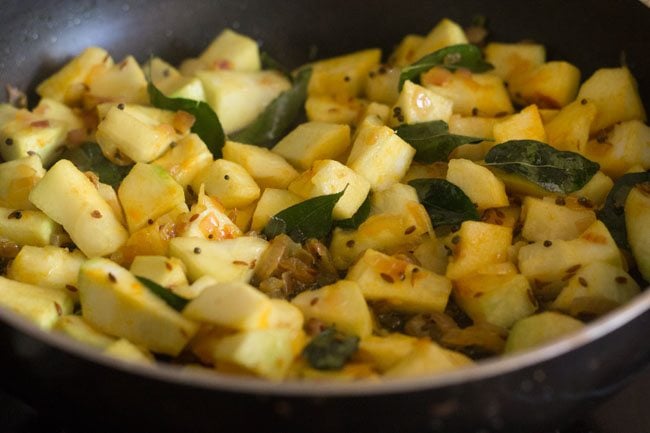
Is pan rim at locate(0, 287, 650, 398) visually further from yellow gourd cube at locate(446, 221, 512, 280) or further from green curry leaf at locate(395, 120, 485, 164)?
green curry leaf at locate(395, 120, 485, 164)

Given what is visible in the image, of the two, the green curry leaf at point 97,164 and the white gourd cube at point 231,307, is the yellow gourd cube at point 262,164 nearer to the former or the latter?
the green curry leaf at point 97,164

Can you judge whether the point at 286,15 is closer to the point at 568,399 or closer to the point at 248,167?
the point at 248,167

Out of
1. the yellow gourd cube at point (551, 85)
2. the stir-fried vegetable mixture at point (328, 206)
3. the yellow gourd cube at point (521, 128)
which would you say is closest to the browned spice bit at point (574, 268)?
the stir-fried vegetable mixture at point (328, 206)

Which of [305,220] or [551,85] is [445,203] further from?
[551,85]

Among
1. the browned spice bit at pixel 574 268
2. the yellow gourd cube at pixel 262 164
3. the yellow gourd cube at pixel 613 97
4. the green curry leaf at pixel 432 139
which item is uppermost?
the yellow gourd cube at pixel 613 97

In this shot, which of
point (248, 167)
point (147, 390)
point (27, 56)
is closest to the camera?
point (147, 390)

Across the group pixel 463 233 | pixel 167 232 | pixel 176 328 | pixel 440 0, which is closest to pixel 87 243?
pixel 167 232

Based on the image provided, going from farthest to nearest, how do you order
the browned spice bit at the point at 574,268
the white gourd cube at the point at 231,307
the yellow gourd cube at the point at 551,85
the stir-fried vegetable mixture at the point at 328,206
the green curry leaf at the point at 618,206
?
the yellow gourd cube at the point at 551,85
the green curry leaf at the point at 618,206
the browned spice bit at the point at 574,268
the stir-fried vegetable mixture at the point at 328,206
the white gourd cube at the point at 231,307

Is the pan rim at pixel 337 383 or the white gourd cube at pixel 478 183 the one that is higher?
the pan rim at pixel 337 383

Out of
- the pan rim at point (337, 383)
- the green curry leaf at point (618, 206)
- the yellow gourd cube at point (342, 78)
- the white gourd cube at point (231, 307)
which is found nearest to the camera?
the pan rim at point (337, 383)
